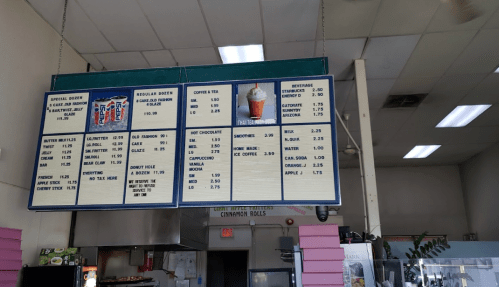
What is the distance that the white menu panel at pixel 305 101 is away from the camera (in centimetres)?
308

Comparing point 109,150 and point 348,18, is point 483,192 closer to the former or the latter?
point 348,18

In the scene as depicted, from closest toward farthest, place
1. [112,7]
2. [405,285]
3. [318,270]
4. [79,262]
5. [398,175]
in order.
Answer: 1. [405,285]
2. [318,270]
3. [79,262]
4. [112,7]
5. [398,175]

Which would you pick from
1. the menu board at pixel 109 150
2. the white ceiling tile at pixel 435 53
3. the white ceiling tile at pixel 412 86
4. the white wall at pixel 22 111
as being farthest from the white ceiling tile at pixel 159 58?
the white ceiling tile at pixel 412 86

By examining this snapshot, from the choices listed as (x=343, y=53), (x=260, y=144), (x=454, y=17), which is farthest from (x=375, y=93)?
(x=260, y=144)

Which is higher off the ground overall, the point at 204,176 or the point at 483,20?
the point at 483,20

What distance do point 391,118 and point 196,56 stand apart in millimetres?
4137

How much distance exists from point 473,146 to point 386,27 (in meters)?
6.03

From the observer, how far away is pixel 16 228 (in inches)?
140

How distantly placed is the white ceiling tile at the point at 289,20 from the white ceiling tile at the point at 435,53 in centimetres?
144

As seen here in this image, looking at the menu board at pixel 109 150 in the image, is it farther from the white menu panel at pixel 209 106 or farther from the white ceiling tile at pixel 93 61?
the white ceiling tile at pixel 93 61

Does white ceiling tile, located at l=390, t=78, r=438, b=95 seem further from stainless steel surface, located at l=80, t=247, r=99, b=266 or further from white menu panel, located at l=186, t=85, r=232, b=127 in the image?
stainless steel surface, located at l=80, t=247, r=99, b=266

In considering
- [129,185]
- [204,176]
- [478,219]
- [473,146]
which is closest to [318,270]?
[204,176]

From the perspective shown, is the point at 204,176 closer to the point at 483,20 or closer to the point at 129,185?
the point at 129,185

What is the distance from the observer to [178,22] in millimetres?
4324
